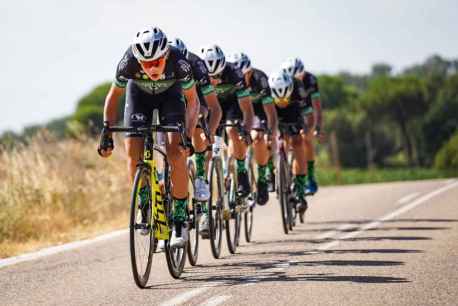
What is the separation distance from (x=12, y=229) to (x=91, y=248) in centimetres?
194

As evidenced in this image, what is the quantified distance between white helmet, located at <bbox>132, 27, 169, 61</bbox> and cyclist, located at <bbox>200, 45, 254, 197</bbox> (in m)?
3.25

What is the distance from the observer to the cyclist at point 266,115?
12414 mm

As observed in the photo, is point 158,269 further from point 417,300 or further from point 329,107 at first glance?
point 329,107

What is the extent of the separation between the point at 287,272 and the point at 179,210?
1.16 m

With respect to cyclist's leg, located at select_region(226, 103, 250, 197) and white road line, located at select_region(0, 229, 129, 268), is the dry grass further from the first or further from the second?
cyclist's leg, located at select_region(226, 103, 250, 197)

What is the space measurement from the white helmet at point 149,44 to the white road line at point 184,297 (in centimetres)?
201

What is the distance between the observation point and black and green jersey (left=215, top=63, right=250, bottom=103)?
38.4ft

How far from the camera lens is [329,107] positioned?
143875 millimetres

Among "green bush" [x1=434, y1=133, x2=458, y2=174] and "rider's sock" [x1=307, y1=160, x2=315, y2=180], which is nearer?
"rider's sock" [x1=307, y1=160, x2=315, y2=180]

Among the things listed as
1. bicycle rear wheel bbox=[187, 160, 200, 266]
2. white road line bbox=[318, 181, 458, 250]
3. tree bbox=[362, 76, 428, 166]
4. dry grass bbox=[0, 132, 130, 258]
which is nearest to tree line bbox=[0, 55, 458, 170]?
tree bbox=[362, 76, 428, 166]

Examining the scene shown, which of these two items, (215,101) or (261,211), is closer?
(215,101)

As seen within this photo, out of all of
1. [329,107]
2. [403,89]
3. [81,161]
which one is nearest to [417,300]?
[81,161]

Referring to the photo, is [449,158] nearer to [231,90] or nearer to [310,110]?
[310,110]

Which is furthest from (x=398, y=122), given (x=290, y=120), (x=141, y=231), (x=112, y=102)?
(x=141, y=231)
